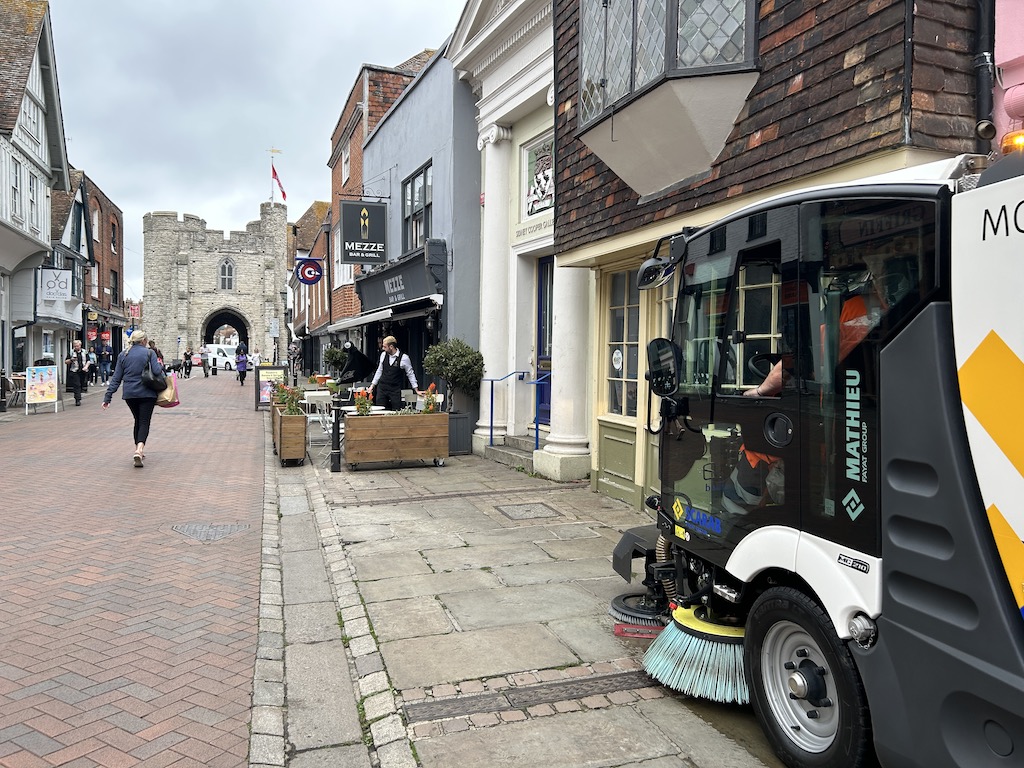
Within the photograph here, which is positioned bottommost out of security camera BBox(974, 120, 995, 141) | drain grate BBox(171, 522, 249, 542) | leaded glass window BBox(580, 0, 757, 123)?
drain grate BBox(171, 522, 249, 542)

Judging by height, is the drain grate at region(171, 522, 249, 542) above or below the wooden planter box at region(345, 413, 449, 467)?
below

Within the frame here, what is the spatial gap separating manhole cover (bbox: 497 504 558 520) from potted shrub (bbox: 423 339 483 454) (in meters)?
3.86

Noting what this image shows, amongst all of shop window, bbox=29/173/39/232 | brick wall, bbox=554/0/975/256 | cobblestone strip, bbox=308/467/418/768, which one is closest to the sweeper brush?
cobblestone strip, bbox=308/467/418/768

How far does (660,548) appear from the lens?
4148 mm

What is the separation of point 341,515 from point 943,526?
20.3 ft

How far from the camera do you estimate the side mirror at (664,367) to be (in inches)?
144

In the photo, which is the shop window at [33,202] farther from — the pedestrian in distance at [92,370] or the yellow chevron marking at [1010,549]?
the yellow chevron marking at [1010,549]

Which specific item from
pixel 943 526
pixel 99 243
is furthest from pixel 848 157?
pixel 99 243

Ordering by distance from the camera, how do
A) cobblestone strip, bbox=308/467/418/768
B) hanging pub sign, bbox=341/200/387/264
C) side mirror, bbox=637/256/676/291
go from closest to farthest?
1. cobblestone strip, bbox=308/467/418/768
2. side mirror, bbox=637/256/676/291
3. hanging pub sign, bbox=341/200/387/264

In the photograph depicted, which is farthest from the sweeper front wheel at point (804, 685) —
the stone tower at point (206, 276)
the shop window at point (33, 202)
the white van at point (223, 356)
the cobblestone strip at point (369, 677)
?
the stone tower at point (206, 276)

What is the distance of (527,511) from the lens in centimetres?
768

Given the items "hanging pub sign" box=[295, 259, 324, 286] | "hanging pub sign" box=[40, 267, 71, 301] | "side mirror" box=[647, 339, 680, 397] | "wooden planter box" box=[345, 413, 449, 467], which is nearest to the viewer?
"side mirror" box=[647, 339, 680, 397]

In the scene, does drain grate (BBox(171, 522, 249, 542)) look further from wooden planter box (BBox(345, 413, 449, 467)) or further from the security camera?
the security camera

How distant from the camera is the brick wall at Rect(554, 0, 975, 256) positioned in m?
4.23
